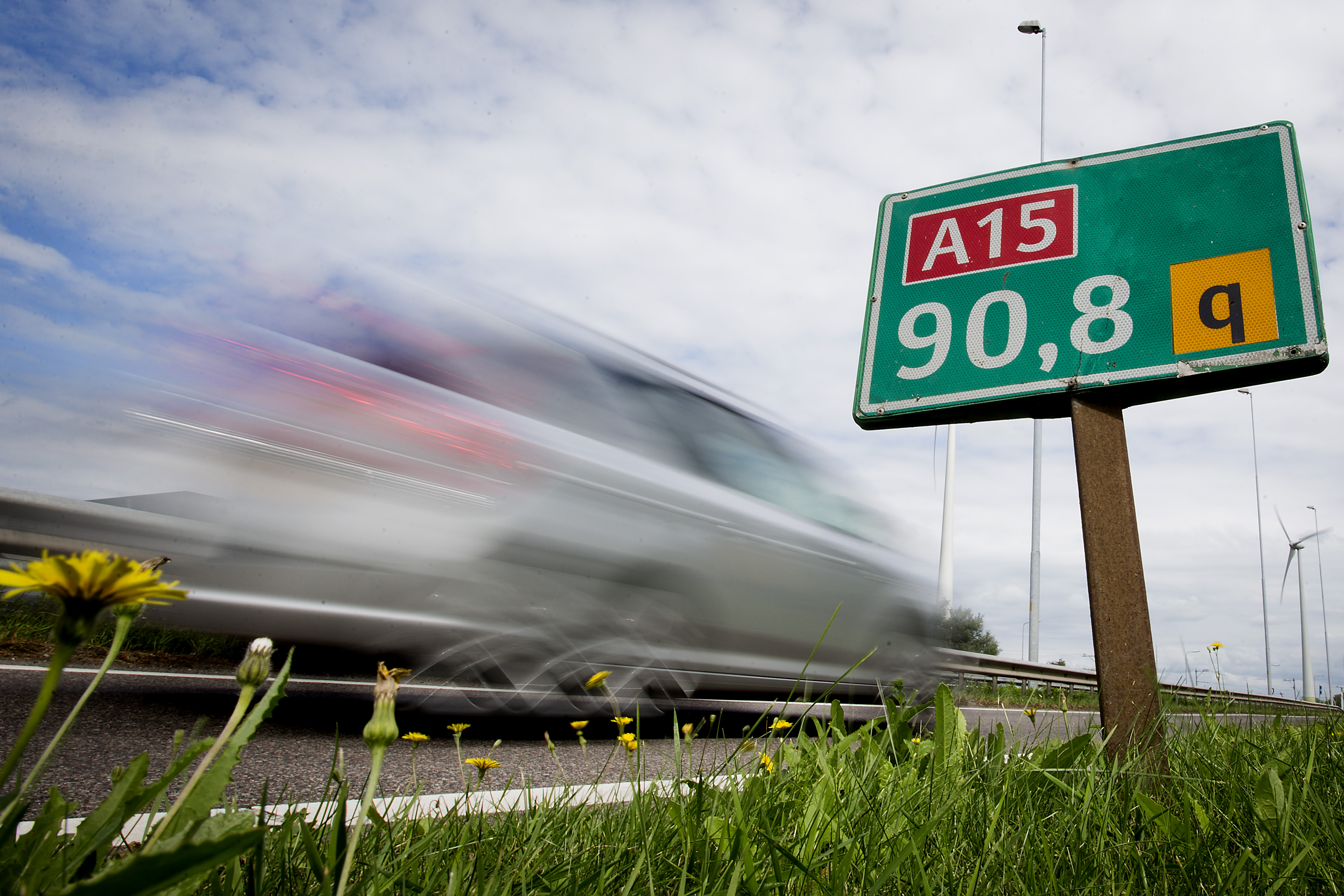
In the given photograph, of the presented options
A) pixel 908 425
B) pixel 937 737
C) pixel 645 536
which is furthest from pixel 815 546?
pixel 937 737

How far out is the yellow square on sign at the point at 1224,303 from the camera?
1945 millimetres

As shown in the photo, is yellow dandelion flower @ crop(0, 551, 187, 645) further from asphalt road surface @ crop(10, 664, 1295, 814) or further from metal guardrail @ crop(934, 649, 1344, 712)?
metal guardrail @ crop(934, 649, 1344, 712)

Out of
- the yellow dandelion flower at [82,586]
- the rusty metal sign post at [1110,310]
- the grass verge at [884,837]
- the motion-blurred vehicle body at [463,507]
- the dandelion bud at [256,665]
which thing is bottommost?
the grass verge at [884,837]

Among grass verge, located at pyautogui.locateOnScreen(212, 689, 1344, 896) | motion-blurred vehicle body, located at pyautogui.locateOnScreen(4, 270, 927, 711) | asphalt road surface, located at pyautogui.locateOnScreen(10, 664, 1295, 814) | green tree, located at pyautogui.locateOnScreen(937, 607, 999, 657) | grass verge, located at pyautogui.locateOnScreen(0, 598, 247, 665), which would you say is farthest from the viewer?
green tree, located at pyautogui.locateOnScreen(937, 607, 999, 657)

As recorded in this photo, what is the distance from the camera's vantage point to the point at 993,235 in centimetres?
239

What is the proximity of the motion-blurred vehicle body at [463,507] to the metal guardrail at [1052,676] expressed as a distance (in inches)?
49.6

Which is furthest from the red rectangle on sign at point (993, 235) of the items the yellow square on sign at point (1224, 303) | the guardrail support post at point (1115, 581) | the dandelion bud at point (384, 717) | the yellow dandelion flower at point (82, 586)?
the yellow dandelion flower at point (82, 586)

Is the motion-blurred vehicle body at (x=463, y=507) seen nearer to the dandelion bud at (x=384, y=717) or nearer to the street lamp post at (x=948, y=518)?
the dandelion bud at (x=384, y=717)

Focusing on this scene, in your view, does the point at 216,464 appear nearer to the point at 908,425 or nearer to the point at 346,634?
the point at 346,634

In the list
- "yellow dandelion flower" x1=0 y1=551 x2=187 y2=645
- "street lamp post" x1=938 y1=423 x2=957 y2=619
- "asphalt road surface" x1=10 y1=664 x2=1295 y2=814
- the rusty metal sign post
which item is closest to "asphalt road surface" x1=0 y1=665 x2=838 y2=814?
"asphalt road surface" x1=10 y1=664 x2=1295 y2=814

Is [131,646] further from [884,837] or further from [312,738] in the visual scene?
[884,837]

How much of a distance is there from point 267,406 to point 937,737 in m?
1.92

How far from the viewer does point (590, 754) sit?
2.84 m

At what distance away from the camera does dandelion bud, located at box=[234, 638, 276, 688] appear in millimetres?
617
